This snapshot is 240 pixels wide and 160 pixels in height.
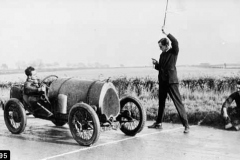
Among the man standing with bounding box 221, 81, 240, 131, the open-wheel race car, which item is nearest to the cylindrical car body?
the open-wheel race car

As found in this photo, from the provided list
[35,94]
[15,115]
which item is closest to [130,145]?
[35,94]

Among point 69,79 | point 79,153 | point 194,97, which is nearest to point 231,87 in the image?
point 194,97

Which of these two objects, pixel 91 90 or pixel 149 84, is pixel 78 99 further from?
pixel 149 84

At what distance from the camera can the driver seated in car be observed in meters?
8.18

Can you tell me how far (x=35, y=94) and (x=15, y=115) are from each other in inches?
25.9

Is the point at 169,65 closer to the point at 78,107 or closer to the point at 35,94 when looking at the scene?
the point at 78,107

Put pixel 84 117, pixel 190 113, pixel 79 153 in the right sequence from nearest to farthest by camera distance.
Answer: pixel 79 153
pixel 84 117
pixel 190 113

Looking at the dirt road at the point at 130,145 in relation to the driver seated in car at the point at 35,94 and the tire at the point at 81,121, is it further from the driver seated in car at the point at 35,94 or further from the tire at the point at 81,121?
the driver seated in car at the point at 35,94

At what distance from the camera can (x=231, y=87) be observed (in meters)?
14.3

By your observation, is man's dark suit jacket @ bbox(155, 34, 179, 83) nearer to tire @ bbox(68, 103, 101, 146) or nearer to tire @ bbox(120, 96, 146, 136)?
tire @ bbox(120, 96, 146, 136)

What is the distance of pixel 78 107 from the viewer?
23.8 ft

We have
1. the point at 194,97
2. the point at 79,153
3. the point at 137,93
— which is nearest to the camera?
the point at 79,153

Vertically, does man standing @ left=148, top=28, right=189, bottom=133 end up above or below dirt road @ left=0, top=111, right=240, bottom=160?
above

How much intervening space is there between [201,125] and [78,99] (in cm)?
325
